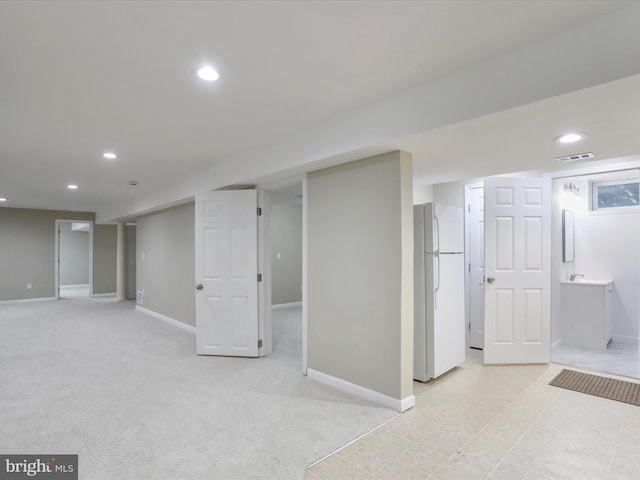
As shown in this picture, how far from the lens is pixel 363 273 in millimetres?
3086

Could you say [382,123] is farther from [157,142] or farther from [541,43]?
[157,142]

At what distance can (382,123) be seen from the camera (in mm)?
2572

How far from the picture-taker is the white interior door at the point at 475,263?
4.56 meters

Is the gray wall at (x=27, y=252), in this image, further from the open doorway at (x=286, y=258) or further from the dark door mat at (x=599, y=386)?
the dark door mat at (x=599, y=386)

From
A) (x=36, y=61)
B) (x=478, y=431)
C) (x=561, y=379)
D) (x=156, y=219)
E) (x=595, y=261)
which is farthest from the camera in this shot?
(x=156, y=219)

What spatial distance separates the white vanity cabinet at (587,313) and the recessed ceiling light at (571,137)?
286 centimetres

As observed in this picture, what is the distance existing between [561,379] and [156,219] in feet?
22.4

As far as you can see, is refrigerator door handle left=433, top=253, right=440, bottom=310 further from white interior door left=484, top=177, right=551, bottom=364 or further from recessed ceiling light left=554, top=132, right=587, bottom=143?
recessed ceiling light left=554, top=132, right=587, bottom=143

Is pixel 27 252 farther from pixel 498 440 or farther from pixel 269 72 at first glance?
pixel 498 440

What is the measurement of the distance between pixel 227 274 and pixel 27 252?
7.55 metres

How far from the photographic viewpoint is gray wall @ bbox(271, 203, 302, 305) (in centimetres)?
756

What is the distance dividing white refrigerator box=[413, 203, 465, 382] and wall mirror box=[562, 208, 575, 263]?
2.12m

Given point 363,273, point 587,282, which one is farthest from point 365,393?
point 587,282

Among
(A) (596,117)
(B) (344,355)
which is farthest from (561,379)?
→ (A) (596,117)
